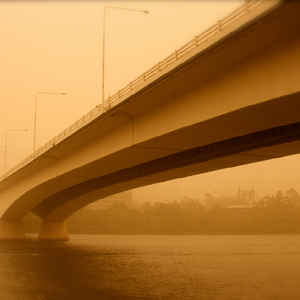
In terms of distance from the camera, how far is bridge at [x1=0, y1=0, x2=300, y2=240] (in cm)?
1521

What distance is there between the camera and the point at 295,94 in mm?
15055

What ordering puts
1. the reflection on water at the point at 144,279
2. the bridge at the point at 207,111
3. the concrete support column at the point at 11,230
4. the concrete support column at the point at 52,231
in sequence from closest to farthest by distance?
the bridge at the point at 207,111 → the reflection on water at the point at 144,279 → the concrete support column at the point at 11,230 → the concrete support column at the point at 52,231

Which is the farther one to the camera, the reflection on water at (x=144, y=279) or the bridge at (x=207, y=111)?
the reflection on water at (x=144, y=279)

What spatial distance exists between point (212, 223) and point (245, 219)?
33.0ft

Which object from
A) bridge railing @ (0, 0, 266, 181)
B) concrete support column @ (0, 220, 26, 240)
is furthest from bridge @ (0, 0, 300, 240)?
concrete support column @ (0, 220, 26, 240)

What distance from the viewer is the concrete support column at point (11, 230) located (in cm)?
6731

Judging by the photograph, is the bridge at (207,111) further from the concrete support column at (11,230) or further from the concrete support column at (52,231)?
the concrete support column at (52,231)

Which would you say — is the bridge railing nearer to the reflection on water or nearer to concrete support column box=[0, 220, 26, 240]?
the reflection on water

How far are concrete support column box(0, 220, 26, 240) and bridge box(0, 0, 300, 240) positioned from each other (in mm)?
29000

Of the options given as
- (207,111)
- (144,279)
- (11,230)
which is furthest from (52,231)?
(207,111)

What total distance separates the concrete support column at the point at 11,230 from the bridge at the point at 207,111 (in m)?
29.0

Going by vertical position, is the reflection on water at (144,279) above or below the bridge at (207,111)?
below

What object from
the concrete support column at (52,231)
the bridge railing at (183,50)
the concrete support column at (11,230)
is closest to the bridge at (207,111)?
the bridge railing at (183,50)

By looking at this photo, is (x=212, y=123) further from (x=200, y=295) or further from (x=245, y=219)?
(x=245, y=219)
